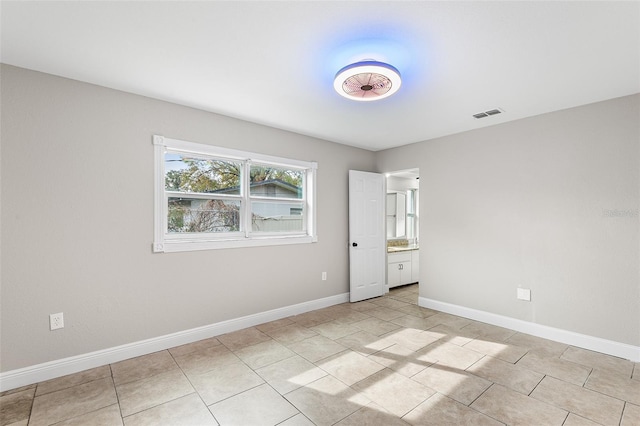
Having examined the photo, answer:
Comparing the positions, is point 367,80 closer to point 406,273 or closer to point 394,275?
point 394,275

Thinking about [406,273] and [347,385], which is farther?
[406,273]

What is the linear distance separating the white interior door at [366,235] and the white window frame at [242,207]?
0.77 metres

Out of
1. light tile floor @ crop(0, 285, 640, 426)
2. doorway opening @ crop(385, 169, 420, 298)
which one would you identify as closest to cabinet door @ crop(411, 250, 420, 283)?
doorway opening @ crop(385, 169, 420, 298)

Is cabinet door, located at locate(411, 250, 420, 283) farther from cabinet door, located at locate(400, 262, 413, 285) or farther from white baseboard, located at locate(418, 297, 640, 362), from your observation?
white baseboard, located at locate(418, 297, 640, 362)

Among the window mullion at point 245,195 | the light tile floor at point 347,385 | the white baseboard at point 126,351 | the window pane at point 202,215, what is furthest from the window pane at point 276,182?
the light tile floor at point 347,385

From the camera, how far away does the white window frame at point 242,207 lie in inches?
123

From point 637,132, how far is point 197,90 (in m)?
4.31

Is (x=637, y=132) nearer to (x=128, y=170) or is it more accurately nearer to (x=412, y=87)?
(x=412, y=87)

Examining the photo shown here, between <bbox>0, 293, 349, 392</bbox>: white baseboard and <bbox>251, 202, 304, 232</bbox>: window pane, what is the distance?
3.62 ft

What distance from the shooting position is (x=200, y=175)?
3525mm

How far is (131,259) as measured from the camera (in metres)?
2.96

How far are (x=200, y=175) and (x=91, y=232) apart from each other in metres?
1.21

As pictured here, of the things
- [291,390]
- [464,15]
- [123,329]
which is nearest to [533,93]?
[464,15]

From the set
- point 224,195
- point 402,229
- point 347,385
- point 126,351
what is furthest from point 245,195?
point 402,229
